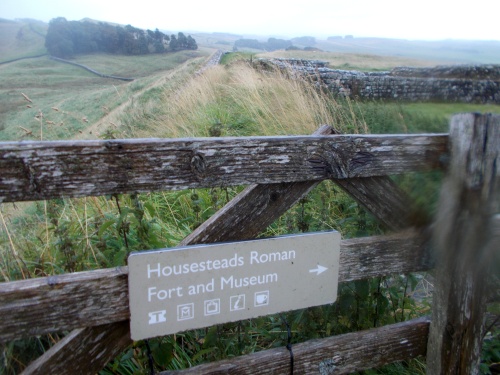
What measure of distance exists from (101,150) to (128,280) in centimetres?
Answer: 51

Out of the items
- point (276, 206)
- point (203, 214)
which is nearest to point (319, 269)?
point (276, 206)

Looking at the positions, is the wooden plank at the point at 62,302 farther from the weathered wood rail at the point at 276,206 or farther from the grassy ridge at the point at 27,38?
the grassy ridge at the point at 27,38

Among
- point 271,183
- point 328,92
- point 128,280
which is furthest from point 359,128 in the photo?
point 128,280

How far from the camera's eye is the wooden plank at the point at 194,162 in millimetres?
1508

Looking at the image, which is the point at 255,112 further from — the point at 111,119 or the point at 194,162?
the point at 194,162

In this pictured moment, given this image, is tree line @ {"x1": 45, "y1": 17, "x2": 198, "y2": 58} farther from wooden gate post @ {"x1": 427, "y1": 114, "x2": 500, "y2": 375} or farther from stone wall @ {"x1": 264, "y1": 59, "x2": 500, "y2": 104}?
wooden gate post @ {"x1": 427, "y1": 114, "x2": 500, "y2": 375}

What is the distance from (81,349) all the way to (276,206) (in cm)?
99

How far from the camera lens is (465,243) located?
2.18 metres

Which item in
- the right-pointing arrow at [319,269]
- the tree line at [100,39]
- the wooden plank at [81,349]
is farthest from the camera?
the tree line at [100,39]

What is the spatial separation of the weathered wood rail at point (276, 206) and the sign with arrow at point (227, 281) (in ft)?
0.35

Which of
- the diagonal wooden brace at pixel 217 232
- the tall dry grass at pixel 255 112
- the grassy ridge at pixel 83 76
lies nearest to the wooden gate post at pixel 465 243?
the diagonal wooden brace at pixel 217 232

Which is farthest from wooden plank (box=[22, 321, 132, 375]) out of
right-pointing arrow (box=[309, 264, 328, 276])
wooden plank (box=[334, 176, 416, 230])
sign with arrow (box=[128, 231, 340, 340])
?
wooden plank (box=[334, 176, 416, 230])

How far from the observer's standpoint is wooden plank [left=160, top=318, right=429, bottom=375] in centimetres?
210

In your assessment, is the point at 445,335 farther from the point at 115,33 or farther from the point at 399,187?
the point at 115,33
